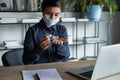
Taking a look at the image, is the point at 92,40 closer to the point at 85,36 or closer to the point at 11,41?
the point at 85,36

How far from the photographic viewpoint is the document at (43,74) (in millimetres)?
1443

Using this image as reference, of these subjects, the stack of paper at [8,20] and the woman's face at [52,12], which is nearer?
the woman's face at [52,12]

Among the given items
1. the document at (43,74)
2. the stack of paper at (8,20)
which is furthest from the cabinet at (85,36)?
the document at (43,74)

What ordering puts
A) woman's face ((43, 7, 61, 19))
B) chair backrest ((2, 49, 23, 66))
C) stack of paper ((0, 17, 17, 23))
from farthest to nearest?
stack of paper ((0, 17, 17, 23)) < woman's face ((43, 7, 61, 19)) < chair backrest ((2, 49, 23, 66))

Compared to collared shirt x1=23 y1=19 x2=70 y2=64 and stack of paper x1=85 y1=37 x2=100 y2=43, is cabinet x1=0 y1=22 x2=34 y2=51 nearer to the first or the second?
stack of paper x1=85 y1=37 x2=100 y2=43

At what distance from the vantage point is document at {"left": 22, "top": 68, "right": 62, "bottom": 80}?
1443mm

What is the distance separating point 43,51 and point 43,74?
1.74 ft

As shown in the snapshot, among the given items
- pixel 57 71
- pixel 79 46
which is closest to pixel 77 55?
pixel 79 46

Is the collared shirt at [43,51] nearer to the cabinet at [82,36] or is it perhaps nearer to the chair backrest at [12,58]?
the chair backrest at [12,58]

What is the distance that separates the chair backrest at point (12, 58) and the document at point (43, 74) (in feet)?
1.45

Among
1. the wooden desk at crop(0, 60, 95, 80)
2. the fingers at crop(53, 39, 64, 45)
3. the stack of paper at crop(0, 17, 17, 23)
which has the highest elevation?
the stack of paper at crop(0, 17, 17, 23)

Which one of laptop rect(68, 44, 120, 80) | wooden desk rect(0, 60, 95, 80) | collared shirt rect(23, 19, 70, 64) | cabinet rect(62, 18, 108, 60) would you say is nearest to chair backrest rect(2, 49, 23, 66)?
collared shirt rect(23, 19, 70, 64)

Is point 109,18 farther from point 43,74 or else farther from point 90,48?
point 43,74

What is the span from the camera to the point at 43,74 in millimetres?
1511
